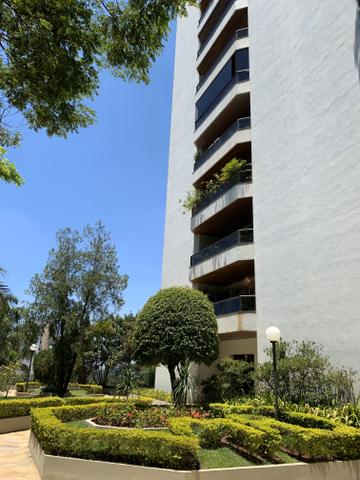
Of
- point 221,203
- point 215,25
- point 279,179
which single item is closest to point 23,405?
point 221,203

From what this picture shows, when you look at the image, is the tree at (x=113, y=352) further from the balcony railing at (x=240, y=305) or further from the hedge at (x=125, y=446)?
the hedge at (x=125, y=446)

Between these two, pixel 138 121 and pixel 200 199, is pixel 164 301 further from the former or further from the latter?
pixel 138 121

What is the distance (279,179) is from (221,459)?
11618 mm

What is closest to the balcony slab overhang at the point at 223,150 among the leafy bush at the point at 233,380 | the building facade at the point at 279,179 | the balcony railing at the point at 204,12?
the building facade at the point at 279,179

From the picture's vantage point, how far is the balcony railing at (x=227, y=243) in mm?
18016

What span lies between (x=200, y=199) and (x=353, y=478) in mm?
16479

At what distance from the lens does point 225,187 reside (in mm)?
19781

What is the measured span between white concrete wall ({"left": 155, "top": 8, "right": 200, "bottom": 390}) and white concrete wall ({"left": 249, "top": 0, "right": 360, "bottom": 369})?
305 inches

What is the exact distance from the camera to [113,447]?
24.3 feet

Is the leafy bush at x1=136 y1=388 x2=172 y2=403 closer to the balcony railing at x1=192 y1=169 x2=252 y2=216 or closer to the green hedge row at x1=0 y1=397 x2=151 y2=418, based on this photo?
the green hedge row at x1=0 y1=397 x2=151 y2=418

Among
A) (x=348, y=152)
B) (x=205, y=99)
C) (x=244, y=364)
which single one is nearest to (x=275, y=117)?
Result: (x=348, y=152)

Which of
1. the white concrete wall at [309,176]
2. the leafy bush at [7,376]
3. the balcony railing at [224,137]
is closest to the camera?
the white concrete wall at [309,176]

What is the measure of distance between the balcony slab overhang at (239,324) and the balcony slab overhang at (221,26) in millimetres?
17267

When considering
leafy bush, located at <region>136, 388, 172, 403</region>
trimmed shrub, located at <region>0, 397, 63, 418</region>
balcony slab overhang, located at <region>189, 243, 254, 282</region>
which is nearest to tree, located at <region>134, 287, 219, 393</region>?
balcony slab overhang, located at <region>189, 243, 254, 282</region>
